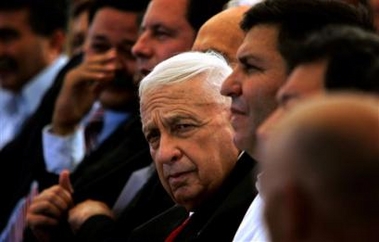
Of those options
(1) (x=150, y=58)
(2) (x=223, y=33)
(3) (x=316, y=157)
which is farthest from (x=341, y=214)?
(1) (x=150, y=58)

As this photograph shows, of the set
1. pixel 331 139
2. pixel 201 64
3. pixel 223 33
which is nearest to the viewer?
pixel 331 139

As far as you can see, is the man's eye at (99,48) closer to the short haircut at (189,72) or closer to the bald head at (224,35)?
the bald head at (224,35)

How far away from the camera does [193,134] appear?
4.29 metres

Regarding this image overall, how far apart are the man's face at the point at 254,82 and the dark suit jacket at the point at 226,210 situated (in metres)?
0.36

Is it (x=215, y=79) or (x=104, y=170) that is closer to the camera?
(x=215, y=79)

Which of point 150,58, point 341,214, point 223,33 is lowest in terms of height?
point 150,58

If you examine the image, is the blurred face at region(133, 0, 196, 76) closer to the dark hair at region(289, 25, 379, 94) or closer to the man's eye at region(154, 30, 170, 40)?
the man's eye at region(154, 30, 170, 40)

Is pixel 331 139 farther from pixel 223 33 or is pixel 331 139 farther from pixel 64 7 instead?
pixel 64 7

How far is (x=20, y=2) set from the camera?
339 inches

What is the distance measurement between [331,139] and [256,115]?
1439 mm

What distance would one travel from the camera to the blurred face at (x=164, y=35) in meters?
5.55

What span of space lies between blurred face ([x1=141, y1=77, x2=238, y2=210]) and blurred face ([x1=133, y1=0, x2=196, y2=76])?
1.20 meters

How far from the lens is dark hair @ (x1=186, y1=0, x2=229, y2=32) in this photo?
219 inches

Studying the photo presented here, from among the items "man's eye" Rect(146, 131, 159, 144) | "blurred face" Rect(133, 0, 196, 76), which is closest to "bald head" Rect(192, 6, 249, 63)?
"man's eye" Rect(146, 131, 159, 144)
